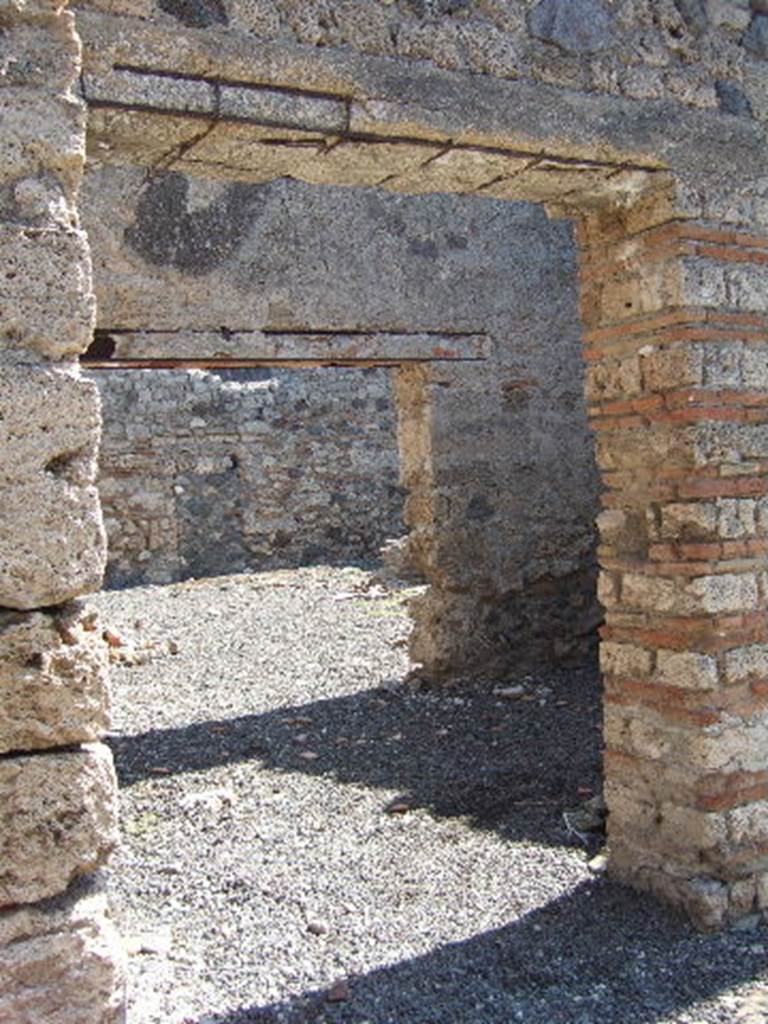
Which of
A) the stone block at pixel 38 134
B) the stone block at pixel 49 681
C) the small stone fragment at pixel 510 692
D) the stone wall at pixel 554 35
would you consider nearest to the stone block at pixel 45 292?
the stone block at pixel 38 134

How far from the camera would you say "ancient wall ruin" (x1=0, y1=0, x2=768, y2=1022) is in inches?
100

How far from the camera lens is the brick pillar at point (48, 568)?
8.21 ft

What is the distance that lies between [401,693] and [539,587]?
1.36 meters

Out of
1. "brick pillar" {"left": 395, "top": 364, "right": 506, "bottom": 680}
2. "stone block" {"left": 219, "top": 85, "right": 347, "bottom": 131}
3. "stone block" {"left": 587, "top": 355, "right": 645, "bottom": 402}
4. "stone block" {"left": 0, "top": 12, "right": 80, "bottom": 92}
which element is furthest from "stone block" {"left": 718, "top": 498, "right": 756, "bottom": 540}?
"brick pillar" {"left": 395, "top": 364, "right": 506, "bottom": 680}

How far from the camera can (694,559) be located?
381 cm

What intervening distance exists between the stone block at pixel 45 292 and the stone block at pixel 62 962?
131 cm

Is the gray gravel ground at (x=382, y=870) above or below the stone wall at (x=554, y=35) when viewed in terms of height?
below

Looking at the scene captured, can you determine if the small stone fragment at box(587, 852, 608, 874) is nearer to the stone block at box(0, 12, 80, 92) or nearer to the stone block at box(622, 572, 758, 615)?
the stone block at box(622, 572, 758, 615)

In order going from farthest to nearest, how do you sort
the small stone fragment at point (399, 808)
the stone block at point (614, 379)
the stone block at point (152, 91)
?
the small stone fragment at point (399, 808) < the stone block at point (614, 379) < the stone block at point (152, 91)

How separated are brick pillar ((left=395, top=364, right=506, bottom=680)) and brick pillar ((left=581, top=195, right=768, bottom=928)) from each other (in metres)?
3.69

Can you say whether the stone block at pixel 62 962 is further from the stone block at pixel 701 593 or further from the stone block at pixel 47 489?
the stone block at pixel 701 593

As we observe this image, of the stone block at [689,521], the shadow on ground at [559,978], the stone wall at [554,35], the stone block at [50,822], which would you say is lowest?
the shadow on ground at [559,978]

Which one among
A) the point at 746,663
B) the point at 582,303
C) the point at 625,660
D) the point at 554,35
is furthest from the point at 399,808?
the point at 554,35

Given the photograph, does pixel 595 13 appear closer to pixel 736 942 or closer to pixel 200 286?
pixel 736 942
